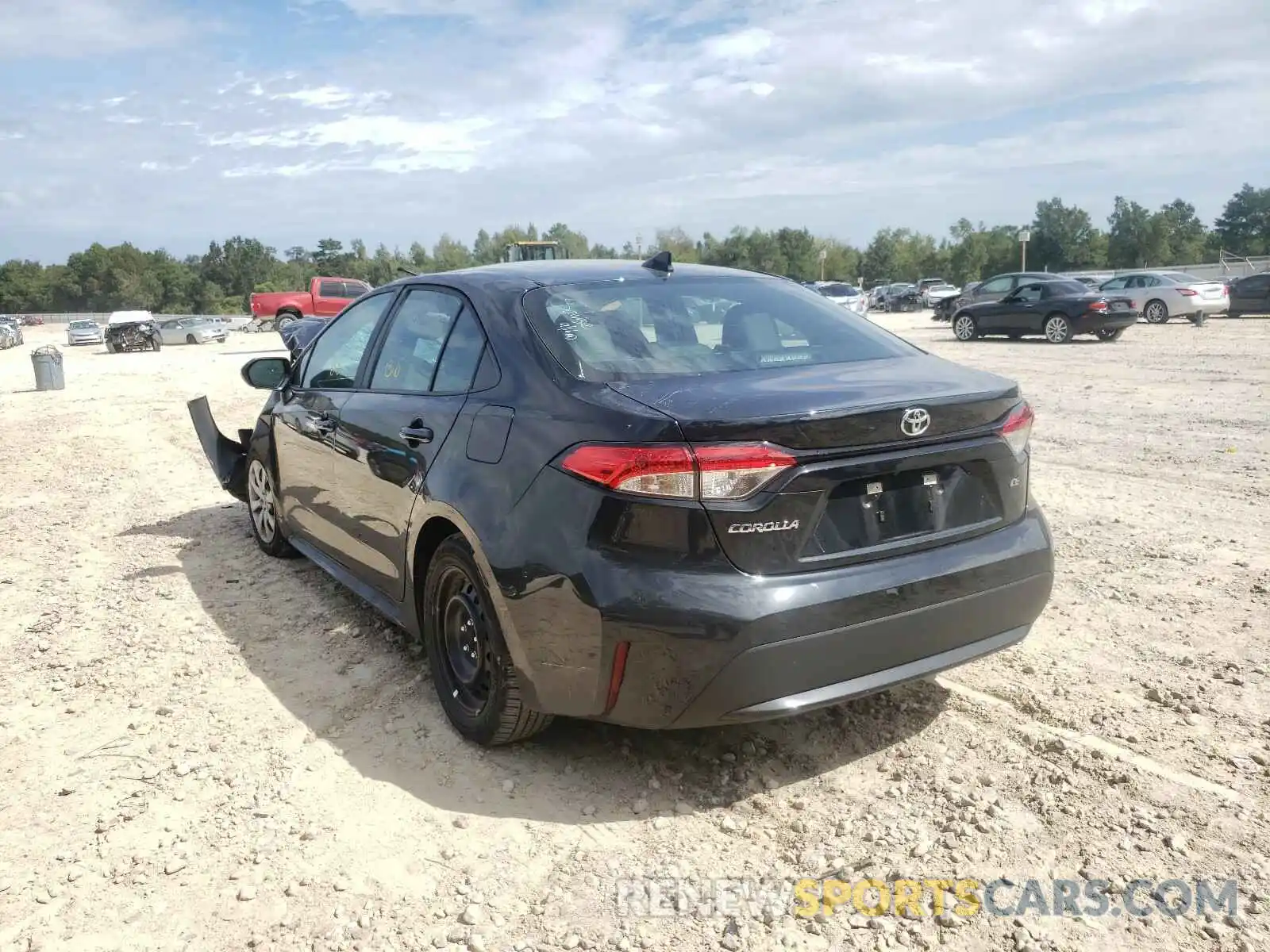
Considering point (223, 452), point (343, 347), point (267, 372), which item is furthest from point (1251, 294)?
point (343, 347)

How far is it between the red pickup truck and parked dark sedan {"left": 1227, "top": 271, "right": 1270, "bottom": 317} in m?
26.4

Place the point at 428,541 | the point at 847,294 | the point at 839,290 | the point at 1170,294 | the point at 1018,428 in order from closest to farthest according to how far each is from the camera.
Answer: the point at 1018,428
the point at 428,541
the point at 1170,294
the point at 847,294
the point at 839,290

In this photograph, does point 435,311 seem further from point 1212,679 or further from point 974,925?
point 1212,679

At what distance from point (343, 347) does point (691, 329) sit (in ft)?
6.83

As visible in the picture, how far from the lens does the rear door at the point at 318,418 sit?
4582mm

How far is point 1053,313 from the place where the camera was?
70.2ft

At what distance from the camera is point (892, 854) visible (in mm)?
2762

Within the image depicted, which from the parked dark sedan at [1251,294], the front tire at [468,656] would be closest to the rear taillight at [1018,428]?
the front tire at [468,656]

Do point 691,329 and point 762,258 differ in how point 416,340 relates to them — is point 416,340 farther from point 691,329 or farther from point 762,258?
point 762,258

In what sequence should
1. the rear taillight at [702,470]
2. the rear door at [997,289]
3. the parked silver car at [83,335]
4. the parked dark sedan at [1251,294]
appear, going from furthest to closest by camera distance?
1. the parked silver car at [83,335]
2. the parked dark sedan at [1251,294]
3. the rear door at [997,289]
4. the rear taillight at [702,470]

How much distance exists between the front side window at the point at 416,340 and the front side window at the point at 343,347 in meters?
0.24

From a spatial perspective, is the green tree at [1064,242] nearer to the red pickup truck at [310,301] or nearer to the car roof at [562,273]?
the red pickup truck at [310,301]

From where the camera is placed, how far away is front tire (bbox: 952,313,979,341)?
2333 cm

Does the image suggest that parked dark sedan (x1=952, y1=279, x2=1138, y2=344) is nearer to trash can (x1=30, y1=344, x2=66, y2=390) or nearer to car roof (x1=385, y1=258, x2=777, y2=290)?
car roof (x1=385, y1=258, x2=777, y2=290)
